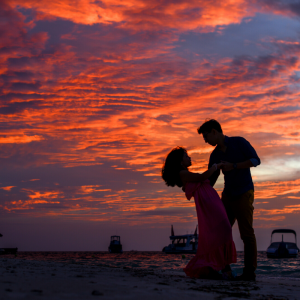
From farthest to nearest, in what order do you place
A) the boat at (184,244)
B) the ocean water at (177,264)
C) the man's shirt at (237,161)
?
the boat at (184,244) < the ocean water at (177,264) < the man's shirt at (237,161)

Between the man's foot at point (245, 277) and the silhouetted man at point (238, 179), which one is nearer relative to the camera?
the man's foot at point (245, 277)

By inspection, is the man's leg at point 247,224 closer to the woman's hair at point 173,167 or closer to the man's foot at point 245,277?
the man's foot at point 245,277

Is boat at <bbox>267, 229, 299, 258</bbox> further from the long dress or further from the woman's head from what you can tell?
the woman's head

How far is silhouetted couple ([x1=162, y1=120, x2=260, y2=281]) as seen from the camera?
4418 mm

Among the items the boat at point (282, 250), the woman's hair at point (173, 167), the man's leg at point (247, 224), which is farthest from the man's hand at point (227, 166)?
the boat at point (282, 250)

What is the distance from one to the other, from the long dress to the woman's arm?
0.10m

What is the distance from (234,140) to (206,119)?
1.64 feet

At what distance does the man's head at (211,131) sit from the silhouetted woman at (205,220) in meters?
0.42

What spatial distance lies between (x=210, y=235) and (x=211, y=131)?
56.9 inches

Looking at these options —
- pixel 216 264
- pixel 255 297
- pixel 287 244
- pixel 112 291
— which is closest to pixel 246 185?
pixel 216 264

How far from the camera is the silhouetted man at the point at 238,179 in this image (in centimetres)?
459

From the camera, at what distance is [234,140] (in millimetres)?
4902

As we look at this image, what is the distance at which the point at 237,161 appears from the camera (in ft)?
15.9

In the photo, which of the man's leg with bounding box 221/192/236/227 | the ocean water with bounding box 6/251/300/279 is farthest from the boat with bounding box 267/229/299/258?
the man's leg with bounding box 221/192/236/227
